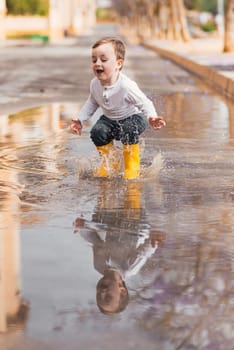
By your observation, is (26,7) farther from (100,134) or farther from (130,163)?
(130,163)

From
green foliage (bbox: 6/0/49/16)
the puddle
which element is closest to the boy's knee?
the puddle

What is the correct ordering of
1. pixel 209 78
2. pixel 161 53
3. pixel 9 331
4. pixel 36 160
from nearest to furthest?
pixel 9 331 → pixel 36 160 → pixel 209 78 → pixel 161 53

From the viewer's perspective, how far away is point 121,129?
344 inches

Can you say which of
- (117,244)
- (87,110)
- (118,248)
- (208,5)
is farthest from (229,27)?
(208,5)

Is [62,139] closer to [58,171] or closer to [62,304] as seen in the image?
[58,171]

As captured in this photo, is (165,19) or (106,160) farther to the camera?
(165,19)

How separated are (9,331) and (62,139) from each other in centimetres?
817

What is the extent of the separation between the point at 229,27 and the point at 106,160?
2951cm

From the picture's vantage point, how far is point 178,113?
16.5m

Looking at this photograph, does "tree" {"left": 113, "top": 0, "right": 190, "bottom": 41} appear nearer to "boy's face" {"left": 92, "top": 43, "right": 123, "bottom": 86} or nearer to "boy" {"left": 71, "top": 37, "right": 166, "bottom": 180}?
"boy" {"left": 71, "top": 37, "right": 166, "bottom": 180}

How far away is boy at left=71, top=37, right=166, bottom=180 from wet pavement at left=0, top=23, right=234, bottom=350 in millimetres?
235

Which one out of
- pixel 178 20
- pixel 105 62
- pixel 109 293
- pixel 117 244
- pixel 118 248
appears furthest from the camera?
pixel 178 20

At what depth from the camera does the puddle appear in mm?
4406

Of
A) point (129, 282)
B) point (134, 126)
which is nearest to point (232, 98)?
point (134, 126)
